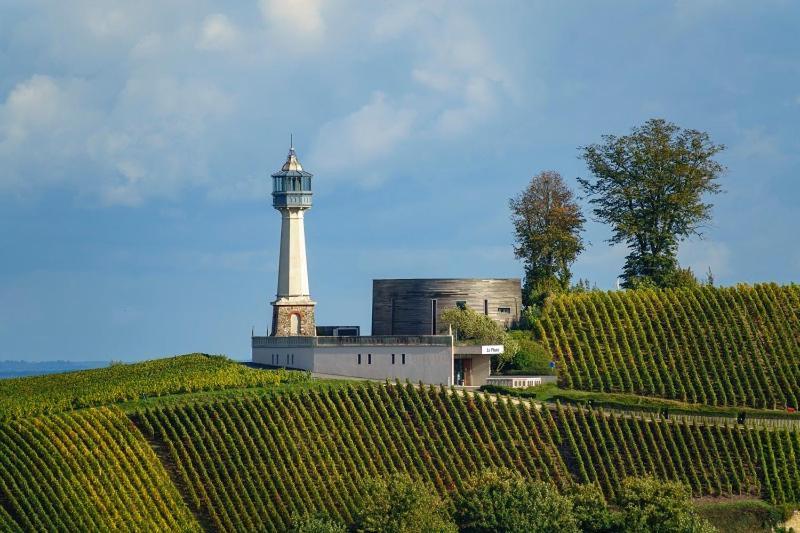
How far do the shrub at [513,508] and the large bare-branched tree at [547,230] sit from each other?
3511cm

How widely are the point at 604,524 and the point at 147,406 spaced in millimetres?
23069

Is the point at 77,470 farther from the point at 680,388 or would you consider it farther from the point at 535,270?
the point at 535,270

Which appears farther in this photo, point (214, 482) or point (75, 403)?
point (75, 403)

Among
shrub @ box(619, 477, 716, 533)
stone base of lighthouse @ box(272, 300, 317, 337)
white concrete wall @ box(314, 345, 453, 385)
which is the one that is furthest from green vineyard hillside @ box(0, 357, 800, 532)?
stone base of lighthouse @ box(272, 300, 317, 337)

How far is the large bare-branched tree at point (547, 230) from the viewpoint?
339 feet

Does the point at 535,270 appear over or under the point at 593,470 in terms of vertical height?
over

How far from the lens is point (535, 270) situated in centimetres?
10369

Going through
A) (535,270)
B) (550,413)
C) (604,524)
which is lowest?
(604,524)

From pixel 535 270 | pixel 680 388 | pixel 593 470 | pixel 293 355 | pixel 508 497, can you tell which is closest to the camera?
pixel 508 497

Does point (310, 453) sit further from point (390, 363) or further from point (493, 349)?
point (493, 349)

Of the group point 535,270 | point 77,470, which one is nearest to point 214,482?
point 77,470

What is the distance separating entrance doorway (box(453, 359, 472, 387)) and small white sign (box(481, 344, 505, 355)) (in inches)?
60.2

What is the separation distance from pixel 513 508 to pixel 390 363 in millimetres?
21779

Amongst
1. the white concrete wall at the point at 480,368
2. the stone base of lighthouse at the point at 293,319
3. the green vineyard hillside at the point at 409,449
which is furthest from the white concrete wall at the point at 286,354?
the green vineyard hillside at the point at 409,449
